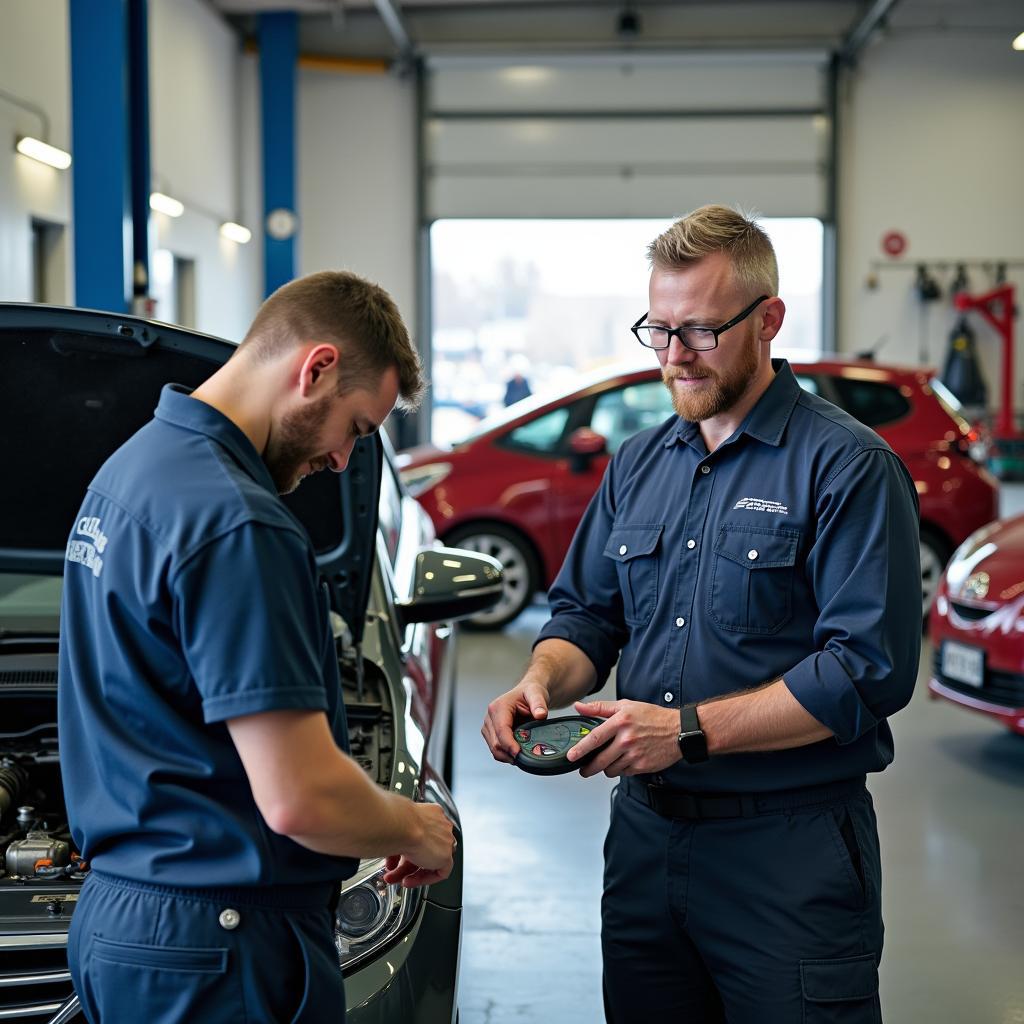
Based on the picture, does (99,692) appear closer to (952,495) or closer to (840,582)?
(840,582)

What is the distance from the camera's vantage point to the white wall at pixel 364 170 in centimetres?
1424

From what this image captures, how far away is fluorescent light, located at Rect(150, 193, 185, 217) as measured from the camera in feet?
35.4

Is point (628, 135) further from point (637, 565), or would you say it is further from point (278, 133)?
point (637, 565)

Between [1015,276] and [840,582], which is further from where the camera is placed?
[1015,276]

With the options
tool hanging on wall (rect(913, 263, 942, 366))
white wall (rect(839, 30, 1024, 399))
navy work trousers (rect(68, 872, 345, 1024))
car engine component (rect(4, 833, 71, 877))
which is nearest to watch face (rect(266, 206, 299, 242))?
white wall (rect(839, 30, 1024, 399))

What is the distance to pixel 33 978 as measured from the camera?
5.58ft

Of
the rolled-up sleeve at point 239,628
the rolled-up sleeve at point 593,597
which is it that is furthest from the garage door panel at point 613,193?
the rolled-up sleeve at point 239,628

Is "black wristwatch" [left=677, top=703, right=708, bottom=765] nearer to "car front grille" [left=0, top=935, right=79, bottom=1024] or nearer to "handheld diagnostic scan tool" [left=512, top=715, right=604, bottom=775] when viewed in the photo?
"handheld diagnostic scan tool" [left=512, top=715, right=604, bottom=775]

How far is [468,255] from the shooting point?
47.9ft

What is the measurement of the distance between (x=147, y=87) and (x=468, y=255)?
685cm

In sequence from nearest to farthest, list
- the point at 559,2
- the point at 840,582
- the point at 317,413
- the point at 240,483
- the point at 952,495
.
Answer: the point at 240,483 → the point at 317,413 → the point at 840,582 → the point at 952,495 → the point at 559,2

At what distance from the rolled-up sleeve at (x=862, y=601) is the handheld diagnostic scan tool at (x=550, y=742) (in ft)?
0.99

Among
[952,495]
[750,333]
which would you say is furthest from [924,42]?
[750,333]

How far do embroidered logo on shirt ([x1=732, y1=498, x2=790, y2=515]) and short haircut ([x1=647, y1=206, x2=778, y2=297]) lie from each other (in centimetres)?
30
